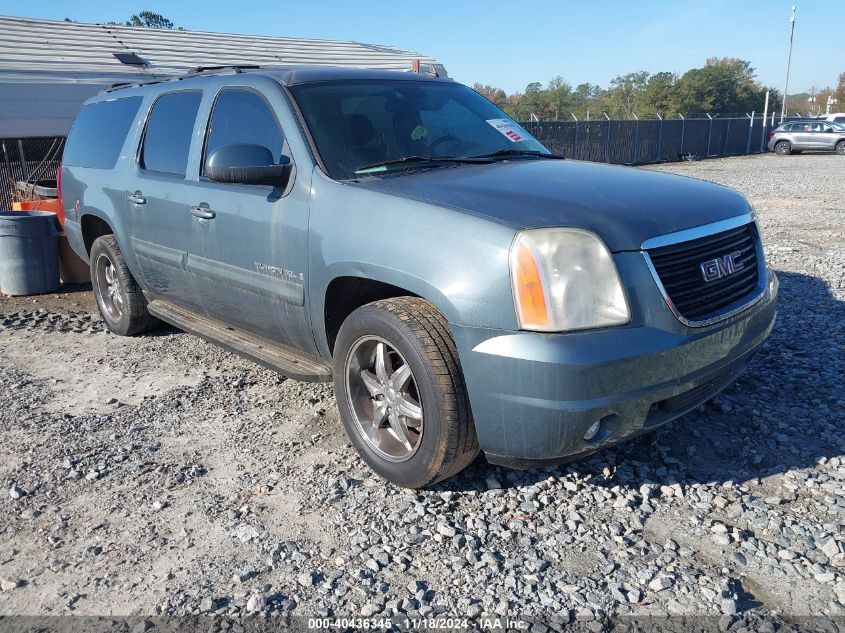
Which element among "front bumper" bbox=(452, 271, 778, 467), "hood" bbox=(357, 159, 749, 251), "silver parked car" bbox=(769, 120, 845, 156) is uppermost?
"silver parked car" bbox=(769, 120, 845, 156)

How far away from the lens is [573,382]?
2.70 metres

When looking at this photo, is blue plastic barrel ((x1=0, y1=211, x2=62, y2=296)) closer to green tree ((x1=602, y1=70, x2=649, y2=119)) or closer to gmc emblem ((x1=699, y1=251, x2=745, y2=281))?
gmc emblem ((x1=699, y1=251, x2=745, y2=281))

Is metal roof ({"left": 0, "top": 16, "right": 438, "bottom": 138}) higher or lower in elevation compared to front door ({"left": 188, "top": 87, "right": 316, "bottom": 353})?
higher

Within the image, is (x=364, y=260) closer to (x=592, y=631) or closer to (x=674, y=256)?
(x=674, y=256)

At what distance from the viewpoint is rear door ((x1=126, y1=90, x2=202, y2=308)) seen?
179 inches

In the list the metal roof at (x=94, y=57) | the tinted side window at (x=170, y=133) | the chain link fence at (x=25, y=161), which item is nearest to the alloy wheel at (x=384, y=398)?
the tinted side window at (x=170, y=133)

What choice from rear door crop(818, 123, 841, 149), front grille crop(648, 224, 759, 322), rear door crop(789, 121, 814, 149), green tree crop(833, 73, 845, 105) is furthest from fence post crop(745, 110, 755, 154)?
Result: green tree crop(833, 73, 845, 105)

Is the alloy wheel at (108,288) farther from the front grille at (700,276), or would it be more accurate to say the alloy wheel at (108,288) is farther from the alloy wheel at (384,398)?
the front grille at (700,276)

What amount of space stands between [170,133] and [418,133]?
1844mm

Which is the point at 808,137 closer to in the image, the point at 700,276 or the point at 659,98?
the point at 659,98

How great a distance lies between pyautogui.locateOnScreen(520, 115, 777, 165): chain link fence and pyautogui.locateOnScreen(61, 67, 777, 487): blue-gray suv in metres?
17.6

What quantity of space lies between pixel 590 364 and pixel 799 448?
1.69m

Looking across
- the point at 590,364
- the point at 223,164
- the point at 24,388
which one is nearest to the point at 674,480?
the point at 590,364

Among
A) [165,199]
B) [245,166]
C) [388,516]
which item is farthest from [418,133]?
[388,516]
